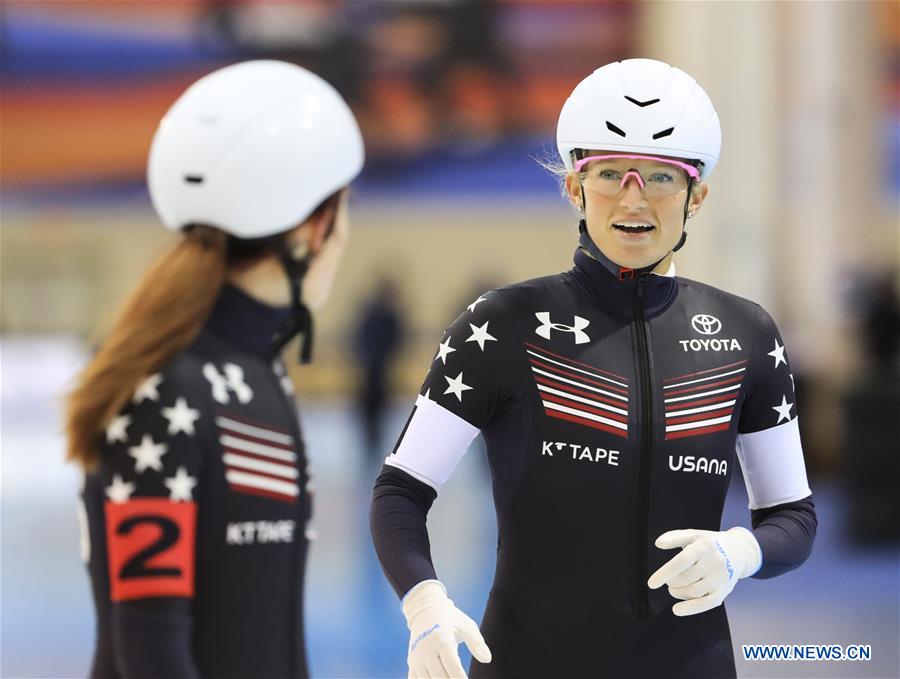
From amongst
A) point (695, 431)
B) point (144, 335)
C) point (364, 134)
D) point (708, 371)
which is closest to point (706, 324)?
point (708, 371)

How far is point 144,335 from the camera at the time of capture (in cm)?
224

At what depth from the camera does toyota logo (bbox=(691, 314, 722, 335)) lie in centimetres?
228

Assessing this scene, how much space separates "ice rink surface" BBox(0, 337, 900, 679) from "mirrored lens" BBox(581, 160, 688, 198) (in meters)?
0.61

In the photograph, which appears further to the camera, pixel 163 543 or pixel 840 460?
pixel 840 460

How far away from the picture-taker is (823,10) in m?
14.2

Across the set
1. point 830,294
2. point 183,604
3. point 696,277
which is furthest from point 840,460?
point 183,604

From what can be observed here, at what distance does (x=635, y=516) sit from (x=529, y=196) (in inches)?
790

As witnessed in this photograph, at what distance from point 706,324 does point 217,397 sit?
3.00 feet

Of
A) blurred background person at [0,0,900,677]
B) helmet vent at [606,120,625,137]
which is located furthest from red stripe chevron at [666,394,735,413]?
blurred background person at [0,0,900,677]

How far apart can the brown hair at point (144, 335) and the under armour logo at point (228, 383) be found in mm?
85

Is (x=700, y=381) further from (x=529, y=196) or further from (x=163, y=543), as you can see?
(x=529, y=196)

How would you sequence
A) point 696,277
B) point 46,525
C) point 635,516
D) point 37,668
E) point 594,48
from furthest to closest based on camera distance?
point 594,48 < point 46,525 < point 37,668 < point 696,277 < point 635,516

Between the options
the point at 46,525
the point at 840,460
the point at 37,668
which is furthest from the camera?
the point at 46,525

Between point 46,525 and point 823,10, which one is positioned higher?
point 823,10
